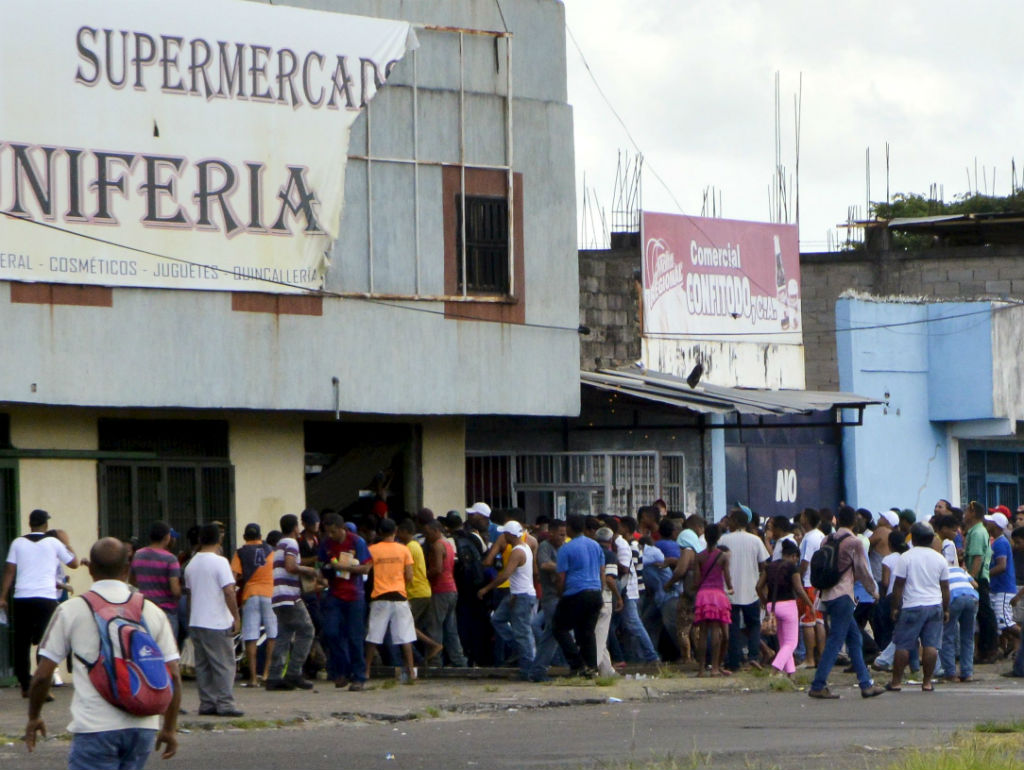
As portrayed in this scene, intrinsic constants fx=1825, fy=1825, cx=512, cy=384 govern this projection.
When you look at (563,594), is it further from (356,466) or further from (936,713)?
(356,466)

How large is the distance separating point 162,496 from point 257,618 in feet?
10.7

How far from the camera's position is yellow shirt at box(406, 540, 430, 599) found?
17.5 meters

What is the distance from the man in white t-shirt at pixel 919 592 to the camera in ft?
51.5

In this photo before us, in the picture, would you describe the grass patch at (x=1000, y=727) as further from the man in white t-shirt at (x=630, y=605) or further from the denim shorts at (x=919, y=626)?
the man in white t-shirt at (x=630, y=605)

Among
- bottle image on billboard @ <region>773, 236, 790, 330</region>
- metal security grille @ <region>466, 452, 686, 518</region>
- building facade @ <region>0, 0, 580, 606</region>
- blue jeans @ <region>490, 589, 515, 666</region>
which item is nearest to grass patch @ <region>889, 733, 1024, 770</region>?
blue jeans @ <region>490, 589, 515, 666</region>

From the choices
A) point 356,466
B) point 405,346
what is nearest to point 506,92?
point 405,346

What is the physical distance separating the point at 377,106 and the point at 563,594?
651cm

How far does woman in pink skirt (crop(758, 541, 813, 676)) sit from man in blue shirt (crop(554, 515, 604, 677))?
5.40 ft

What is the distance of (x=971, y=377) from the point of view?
1126 inches

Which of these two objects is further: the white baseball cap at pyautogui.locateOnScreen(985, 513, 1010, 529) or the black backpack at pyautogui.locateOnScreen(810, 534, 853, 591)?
the white baseball cap at pyautogui.locateOnScreen(985, 513, 1010, 529)

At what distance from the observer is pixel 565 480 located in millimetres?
23234

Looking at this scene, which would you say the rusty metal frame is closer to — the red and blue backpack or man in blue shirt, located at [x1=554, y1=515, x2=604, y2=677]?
man in blue shirt, located at [x1=554, y1=515, x2=604, y2=677]

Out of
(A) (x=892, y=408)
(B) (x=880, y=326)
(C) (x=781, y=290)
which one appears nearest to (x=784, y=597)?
(C) (x=781, y=290)

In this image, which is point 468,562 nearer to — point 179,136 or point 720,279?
point 179,136
